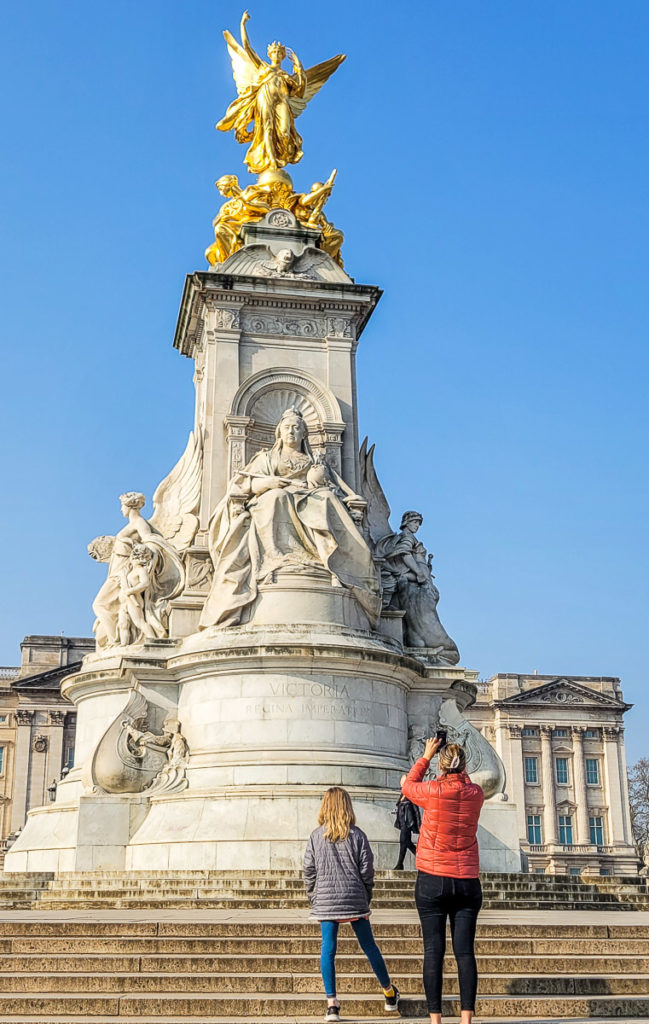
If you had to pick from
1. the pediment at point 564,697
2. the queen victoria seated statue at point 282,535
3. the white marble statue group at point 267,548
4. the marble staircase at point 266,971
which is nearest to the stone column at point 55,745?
the pediment at point 564,697

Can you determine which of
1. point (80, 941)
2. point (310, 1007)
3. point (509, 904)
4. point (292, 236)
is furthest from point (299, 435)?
point (310, 1007)

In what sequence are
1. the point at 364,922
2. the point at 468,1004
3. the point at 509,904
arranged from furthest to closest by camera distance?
the point at 509,904 → the point at 364,922 → the point at 468,1004

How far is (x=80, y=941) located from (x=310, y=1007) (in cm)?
287

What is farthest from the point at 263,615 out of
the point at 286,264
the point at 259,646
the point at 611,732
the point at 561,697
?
the point at 611,732

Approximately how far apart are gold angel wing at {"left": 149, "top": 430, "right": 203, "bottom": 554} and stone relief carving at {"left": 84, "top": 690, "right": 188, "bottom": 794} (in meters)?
4.22

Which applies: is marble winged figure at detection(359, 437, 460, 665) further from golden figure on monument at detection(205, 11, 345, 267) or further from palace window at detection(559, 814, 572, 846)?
palace window at detection(559, 814, 572, 846)

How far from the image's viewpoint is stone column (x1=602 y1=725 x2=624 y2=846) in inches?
2982

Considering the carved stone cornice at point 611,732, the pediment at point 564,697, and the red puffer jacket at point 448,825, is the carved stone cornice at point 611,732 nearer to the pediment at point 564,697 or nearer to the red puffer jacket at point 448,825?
the pediment at point 564,697

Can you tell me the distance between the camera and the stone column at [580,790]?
247 ft

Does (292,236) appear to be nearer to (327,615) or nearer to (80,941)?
(327,615)

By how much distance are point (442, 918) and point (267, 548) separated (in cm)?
1320

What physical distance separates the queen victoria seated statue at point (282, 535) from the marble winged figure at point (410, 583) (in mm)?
2135

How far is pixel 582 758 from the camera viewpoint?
259 feet

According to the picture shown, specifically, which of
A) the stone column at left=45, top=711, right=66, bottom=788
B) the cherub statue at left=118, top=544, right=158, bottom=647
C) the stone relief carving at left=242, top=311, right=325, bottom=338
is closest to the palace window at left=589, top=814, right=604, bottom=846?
the stone column at left=45, top=711, right=66, bottom=788
